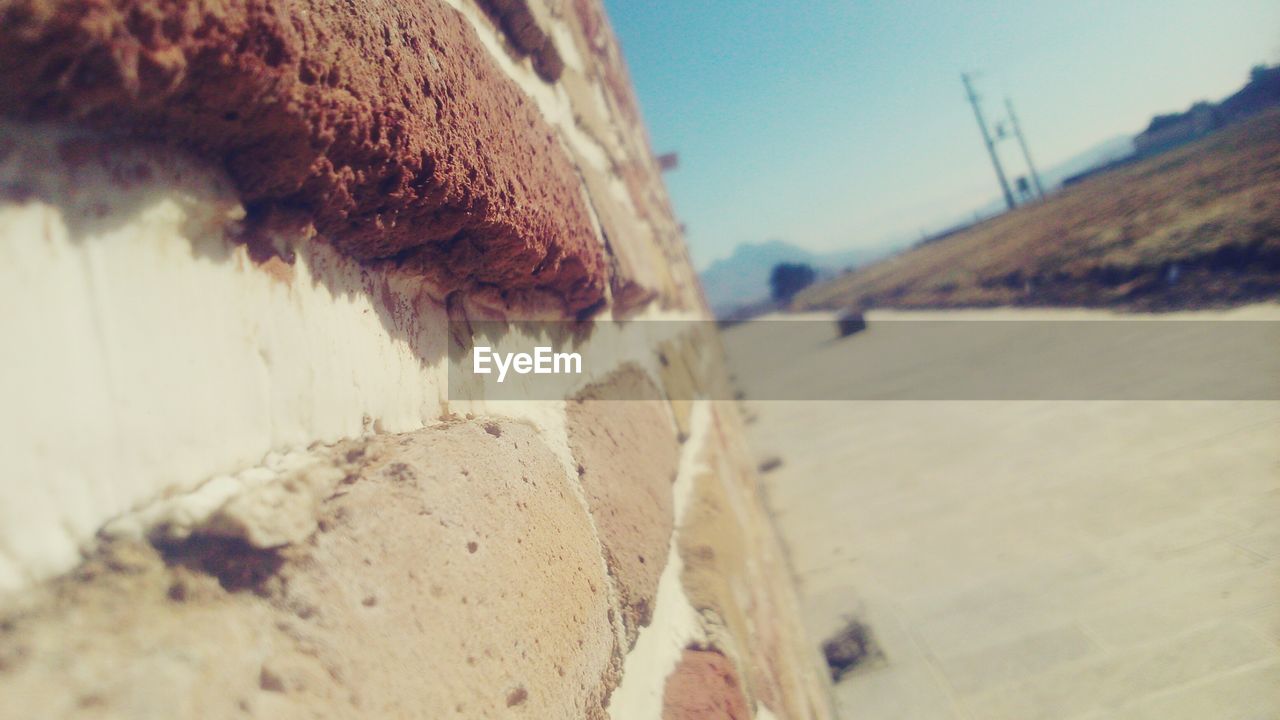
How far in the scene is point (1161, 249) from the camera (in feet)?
23.5

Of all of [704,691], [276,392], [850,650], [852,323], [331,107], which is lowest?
[850,650]

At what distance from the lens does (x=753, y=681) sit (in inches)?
30.3

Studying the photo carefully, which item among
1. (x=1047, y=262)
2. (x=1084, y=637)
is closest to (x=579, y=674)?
(x=1084, y=637)

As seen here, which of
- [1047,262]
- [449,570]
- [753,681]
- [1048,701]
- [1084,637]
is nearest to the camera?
[449,570]

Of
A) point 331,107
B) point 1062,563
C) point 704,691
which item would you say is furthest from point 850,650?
point 331,107

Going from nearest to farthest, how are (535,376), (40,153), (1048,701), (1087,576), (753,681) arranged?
(40,153) → (535,376) → (753,681) → (1048,701) → (1087,576)

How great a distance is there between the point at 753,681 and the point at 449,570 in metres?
0.54

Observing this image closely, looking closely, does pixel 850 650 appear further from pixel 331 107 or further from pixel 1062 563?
pixel 331 107

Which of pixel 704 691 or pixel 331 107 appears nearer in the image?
pixel 331 107

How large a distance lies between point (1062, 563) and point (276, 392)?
5.90 ft

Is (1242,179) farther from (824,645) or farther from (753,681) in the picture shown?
(753,681)

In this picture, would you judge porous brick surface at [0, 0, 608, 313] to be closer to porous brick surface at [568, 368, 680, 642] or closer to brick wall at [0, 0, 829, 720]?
brick wall at [0, 0, 829, 720]

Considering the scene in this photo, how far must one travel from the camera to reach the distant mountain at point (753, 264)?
4968 inches

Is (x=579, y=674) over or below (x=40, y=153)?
below
